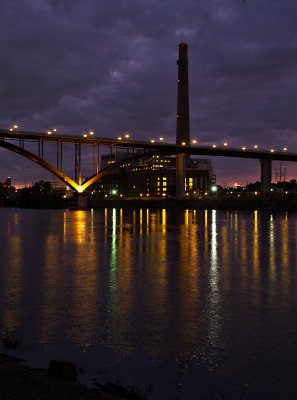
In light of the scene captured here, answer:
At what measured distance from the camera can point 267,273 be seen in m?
16.4

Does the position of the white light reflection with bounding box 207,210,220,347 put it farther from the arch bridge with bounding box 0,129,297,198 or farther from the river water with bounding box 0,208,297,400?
the arch bridge with bounding box 0,129,297,198

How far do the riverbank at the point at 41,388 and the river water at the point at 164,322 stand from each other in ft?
2.40

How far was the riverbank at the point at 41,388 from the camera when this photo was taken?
17.7 ft

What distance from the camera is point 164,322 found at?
9.99m

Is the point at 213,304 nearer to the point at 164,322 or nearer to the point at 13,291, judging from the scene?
the point at 164,322

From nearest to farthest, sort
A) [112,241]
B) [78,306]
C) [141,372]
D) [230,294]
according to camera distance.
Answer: [141,372], [78,306], [230,294], [112,241]

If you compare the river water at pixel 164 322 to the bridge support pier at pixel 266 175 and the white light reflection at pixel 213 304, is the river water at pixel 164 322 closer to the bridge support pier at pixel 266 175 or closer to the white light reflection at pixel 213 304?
the white light reflection at pixel 213 304

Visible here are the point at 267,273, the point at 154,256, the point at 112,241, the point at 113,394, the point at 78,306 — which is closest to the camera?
the point at 113,394

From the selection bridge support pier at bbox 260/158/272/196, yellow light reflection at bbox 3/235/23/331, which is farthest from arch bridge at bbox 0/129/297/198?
yellow light reflection at bbox 3/235/23/331

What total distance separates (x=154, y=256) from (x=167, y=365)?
13.8 meters

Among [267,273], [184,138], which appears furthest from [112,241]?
[184,138]

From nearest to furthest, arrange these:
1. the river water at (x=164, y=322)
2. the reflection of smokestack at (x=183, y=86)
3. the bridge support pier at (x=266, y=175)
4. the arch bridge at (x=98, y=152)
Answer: the river water at (x=164, y=322) → the arch bridge at (x=98, y=152) → the bridge support pier at (x=266, y=175) → the reflection of smokestack at (x=183, y=86)

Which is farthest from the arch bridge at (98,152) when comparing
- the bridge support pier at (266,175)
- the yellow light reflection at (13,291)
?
the yellow light reflection at (13,291)

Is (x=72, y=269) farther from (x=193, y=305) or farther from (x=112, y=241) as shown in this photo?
(x=112, y=241)
